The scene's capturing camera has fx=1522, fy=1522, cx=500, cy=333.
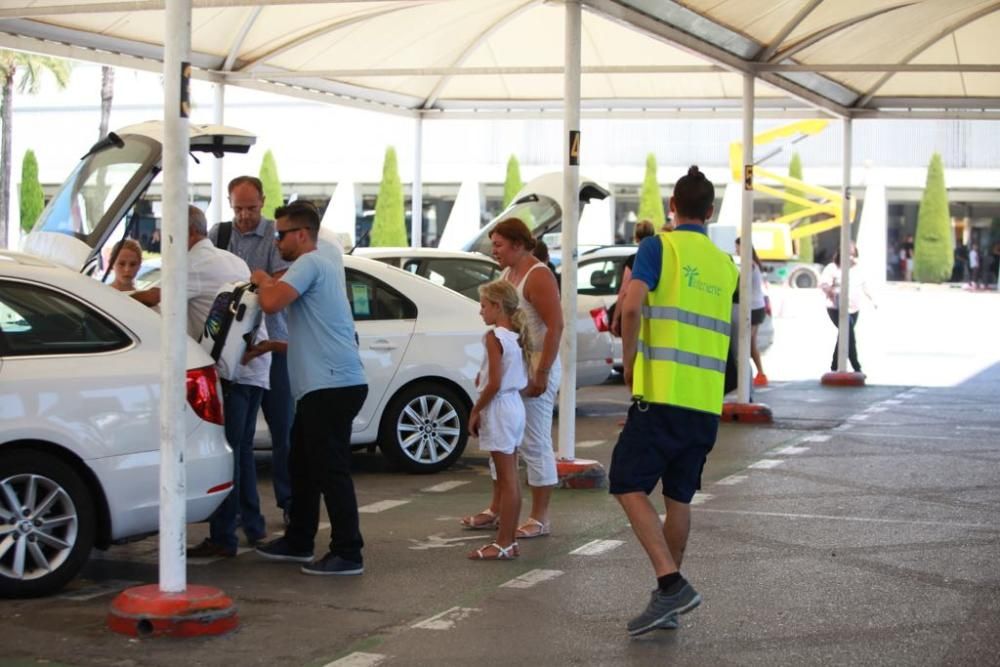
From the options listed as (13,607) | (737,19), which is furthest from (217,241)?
(737,19)

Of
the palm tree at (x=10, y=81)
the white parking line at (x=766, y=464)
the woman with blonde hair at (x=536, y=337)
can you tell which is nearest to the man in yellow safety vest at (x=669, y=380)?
the woman with blonde hair at (x=536, y=337)

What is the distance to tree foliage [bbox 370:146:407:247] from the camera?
51.8 meters

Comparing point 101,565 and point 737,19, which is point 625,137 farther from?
point 101,565

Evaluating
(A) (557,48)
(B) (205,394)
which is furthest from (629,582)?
(A) (557,48)

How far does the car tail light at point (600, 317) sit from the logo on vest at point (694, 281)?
763 centimetres

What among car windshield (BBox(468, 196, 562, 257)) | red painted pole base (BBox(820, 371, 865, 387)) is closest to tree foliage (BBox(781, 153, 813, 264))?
red painted pole base (BBox(820, 371, 865, 387))

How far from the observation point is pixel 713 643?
6332 millimetres

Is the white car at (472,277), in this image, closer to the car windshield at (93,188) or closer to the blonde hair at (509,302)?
the car windshield at (93,188)

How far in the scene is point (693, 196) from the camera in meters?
6.57

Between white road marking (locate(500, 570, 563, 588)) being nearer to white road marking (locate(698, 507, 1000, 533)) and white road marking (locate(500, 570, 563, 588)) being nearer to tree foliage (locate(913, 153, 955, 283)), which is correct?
white road marking (locate(698, 507, 1000, 533))

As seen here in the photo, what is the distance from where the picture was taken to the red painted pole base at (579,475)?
10438 mm

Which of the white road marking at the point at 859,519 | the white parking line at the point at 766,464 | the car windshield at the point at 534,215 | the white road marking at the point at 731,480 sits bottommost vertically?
the white road marking at the point at 859,519

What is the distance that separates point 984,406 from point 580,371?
4804mm

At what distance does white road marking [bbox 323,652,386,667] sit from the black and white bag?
210 cm
